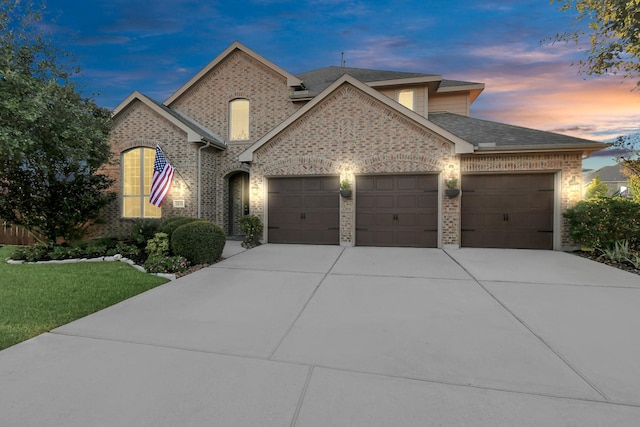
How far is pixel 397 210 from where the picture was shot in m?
9.83

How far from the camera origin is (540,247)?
923cm

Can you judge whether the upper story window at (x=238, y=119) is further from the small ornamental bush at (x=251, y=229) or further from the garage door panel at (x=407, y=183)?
the garage door panel at (x=407, y=183)

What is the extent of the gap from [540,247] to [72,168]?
15626mm

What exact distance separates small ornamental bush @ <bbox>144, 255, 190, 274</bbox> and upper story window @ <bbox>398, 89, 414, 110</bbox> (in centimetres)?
1122

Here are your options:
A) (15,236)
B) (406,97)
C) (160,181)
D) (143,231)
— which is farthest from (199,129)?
(406,97)

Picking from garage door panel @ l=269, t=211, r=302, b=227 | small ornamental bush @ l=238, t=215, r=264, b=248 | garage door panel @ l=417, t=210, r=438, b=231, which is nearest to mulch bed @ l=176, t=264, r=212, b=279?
small ornamental bush @ l=238, t=215, r=264, b=248

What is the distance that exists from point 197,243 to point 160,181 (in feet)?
14.9

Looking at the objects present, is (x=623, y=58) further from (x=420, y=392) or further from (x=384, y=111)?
(x=420, y=392)

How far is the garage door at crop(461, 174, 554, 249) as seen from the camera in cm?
917

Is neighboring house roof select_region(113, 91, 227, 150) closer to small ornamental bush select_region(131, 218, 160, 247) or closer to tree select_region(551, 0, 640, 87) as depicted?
small ornamental bush select_region(131, 218, 160, 247)

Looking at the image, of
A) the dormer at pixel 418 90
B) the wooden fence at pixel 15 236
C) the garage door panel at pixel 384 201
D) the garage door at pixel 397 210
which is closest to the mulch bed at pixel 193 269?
the garage door at pixel 397 210

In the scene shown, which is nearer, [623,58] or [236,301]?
[236,301]

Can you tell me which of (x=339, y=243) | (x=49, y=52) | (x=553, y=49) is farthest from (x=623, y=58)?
(x=49, y=52)

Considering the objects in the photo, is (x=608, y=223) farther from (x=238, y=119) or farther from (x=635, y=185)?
(x=238, y=119)
